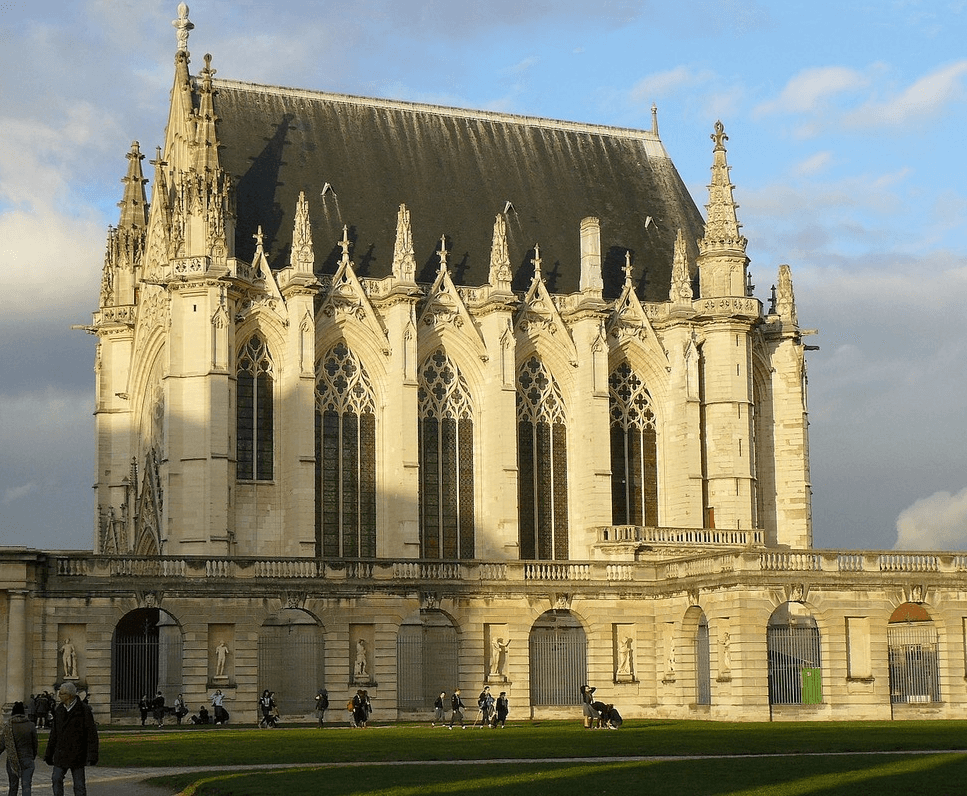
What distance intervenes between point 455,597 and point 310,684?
18.9ft

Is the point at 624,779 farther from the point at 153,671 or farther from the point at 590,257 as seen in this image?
the point at 590,257

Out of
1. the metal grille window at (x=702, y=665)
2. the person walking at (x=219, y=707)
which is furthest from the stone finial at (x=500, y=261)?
the person walking at (x=219, y=707)

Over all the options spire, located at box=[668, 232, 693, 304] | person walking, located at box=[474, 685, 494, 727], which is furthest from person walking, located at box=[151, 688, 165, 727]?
spire, located at box=[668, 232, 693, 304]

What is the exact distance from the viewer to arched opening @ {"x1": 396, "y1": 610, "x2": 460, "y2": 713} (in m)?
59.6

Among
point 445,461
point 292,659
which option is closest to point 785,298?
point 445,461

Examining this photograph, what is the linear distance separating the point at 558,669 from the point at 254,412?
14754 mm

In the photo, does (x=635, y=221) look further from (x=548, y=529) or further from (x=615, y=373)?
(x=548, y=529)

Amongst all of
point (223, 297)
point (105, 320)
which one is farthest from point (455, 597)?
point (105, 320)

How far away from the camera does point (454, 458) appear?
68000 mm

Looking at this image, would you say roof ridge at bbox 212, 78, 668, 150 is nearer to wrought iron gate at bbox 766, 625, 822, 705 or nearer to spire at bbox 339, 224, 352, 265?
spire at bbox 339, 224, 352, 265

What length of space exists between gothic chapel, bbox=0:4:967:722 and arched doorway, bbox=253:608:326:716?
0.42 ft

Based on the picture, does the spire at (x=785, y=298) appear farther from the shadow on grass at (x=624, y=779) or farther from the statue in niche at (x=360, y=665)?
the shadow on grass at (x=624, y=779)

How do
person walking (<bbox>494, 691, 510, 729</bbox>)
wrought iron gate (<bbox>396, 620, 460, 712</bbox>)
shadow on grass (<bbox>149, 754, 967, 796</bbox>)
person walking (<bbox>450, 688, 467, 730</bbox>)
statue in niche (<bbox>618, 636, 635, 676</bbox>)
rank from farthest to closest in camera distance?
wrought iron gate (<bbox>396, 620, 460, 712</bbox>) → statue in niche (<bbox>618, 636, 635, 676</bbox>) → person walking (<bbox>450, 688, 467, 730</bbox>) → person walking (<bbox>494, 691, 510, 729</bbox>) → shadow on grass (<bbox>149, 754, 967, 796</bbox>)

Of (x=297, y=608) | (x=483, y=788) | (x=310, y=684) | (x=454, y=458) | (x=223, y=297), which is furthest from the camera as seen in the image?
(x=454, y=458)
